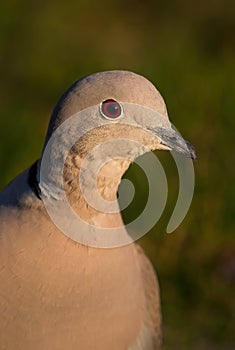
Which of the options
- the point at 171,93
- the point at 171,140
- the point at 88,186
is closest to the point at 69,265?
the point at 88,186

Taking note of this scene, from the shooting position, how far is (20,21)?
7.09 meters

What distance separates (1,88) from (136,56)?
942 millimetres

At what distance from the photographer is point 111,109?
3.03 meters

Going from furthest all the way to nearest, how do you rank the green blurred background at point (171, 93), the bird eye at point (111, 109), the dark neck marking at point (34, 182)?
the green blurred background at point (171, 93), the dark neck marking at point (34, 182), the bird eye at point (111, 109)

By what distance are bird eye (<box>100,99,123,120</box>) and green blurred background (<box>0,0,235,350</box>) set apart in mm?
2239

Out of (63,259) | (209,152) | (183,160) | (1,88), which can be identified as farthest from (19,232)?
(1,88)

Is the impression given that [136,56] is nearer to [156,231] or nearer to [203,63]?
[203,63]

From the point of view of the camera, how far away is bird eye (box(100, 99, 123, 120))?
302 centimetres

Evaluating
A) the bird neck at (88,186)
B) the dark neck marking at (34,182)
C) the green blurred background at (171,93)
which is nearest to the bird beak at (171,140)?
the bird neck at (88,186)

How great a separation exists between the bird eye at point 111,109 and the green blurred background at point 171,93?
2.24 metres

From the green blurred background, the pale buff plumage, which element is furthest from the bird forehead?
the green blurred background

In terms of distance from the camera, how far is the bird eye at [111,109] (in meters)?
3.02

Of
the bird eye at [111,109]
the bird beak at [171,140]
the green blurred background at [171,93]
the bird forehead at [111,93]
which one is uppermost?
the bird forehead at [111,93]

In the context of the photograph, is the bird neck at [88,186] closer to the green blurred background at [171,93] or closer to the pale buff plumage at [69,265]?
the pale buff plumage at [69,265]
